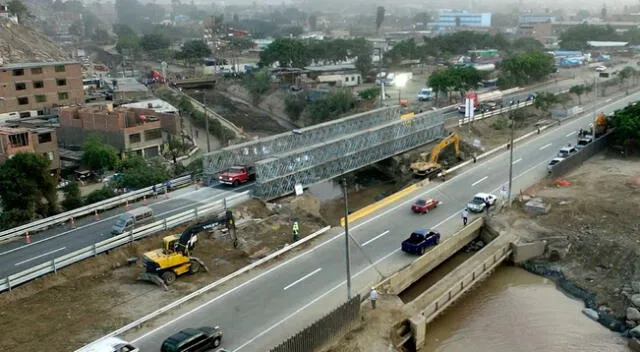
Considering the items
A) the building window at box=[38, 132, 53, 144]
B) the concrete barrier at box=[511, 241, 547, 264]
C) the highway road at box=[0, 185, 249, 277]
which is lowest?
the concrete barrier at box=[511, 241, 547, 264]

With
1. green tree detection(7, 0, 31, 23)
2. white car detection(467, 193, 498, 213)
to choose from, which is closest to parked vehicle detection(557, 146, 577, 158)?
white car detection(467, 193, 498, 213)

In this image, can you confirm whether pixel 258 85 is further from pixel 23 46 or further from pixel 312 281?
pixel 312 281

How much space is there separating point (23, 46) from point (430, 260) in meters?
96.0

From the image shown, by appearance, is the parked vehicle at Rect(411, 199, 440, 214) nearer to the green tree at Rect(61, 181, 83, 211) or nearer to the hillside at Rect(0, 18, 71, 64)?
the green tree at Rect(61, 181, 83, 211)

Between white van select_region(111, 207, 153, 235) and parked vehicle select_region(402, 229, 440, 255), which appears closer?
parked vehicle select_region(402, 229, 440, 255)

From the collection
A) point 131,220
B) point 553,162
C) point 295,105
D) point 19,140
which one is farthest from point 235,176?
point 295,105

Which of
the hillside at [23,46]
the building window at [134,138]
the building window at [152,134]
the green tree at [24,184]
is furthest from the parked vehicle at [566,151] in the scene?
the hillside at [23,46]

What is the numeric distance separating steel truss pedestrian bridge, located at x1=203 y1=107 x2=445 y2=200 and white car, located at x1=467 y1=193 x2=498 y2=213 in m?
10.6

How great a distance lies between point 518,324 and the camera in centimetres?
2705

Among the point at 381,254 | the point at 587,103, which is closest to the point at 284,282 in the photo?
the point at 381,254

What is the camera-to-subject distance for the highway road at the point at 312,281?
23.2 metres

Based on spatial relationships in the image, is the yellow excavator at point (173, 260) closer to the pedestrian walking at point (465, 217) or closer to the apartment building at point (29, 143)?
the pedestrian walking at point (465, 217)

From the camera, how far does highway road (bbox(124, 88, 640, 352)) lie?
76.0ft

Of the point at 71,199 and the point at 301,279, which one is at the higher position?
the point at 71,199
